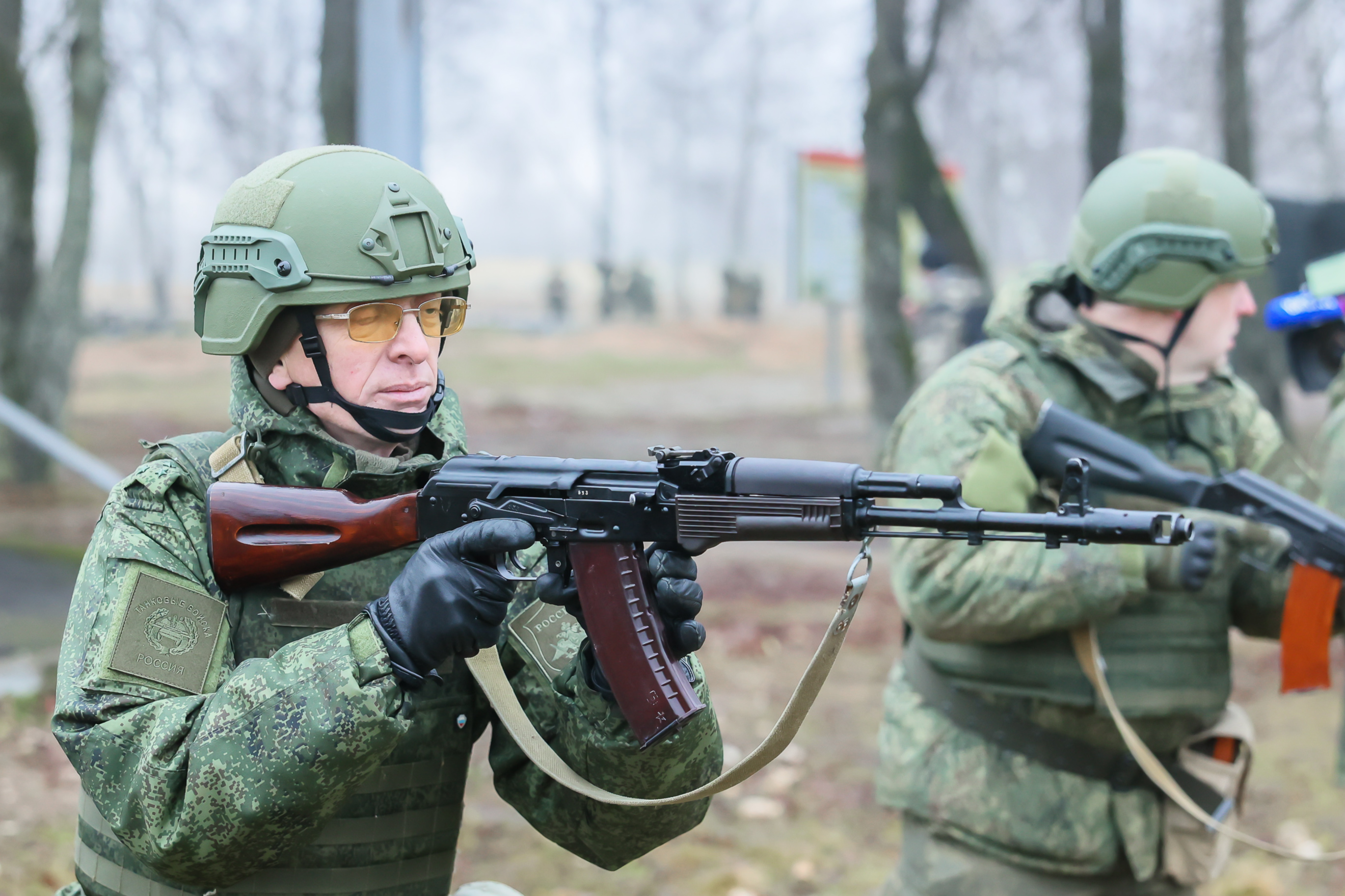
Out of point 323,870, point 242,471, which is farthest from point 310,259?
point 323,870

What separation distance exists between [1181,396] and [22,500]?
10235mm

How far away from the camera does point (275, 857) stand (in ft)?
6.94

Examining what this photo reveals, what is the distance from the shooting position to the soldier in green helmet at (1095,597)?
3312mm

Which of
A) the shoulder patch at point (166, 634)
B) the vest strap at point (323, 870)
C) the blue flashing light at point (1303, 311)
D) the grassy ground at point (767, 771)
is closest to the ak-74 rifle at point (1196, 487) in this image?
the blue flashing light at point (1303, 311)

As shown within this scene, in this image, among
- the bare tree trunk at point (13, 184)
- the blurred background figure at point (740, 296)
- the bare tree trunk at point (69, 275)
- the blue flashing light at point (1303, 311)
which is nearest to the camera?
the blue flashing light at point (1303, 311)

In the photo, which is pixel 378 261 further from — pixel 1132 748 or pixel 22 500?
pixel 22 500

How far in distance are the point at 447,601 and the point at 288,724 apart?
31 centimetres

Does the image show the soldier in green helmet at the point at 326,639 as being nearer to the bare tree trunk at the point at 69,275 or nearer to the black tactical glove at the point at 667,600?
the black tactical glove at the point at 667,600

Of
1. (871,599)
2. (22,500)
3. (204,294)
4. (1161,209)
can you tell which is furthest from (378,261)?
(22,500)

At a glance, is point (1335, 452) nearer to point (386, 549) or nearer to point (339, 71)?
point (386, 549)

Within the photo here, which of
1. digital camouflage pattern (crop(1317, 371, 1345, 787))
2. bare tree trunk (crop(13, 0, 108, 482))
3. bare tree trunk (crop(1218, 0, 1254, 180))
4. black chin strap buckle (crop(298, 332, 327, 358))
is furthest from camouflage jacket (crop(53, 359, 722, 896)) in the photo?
bare tree trunk (crop(1218, 0, 1254, 180))

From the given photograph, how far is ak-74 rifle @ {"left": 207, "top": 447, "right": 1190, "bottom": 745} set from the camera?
2.24m

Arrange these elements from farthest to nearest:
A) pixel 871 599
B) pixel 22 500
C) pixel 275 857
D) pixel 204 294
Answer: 1. pixel 22 500
2. pixel 871 599
3. pixel 204 294
4. pixel 275 857

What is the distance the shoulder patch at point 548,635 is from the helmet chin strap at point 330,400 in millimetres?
428
